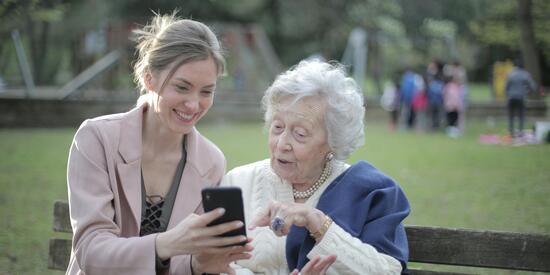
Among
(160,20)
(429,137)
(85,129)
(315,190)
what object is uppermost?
(160,20)

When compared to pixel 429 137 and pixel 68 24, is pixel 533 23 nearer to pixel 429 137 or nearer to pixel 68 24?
pixel 429 137

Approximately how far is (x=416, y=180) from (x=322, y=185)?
8.13m

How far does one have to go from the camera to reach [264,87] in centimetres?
2859

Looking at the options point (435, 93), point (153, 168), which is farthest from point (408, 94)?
A: point (153, 168)

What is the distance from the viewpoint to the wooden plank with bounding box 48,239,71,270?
170 inches

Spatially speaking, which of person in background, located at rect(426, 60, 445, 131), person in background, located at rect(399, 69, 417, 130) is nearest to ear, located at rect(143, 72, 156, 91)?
person in background, located at rect(426, 60, 445, 131)

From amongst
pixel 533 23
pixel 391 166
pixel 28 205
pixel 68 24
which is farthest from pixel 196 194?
pixel 68 24

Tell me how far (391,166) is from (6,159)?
688cm

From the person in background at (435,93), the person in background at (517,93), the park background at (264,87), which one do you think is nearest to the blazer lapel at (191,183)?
the park background at (264,87)

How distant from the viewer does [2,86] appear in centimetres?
2188

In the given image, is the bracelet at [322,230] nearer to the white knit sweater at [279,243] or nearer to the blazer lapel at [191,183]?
the white knit sweater at [279,243]

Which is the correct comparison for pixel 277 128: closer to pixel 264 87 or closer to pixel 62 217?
pixel 62 217

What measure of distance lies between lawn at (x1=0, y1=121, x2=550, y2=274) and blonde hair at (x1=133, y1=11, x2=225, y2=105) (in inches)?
94.8

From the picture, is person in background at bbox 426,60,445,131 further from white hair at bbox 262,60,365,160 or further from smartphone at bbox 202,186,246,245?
smartphone at bbox 202,186,246,245
